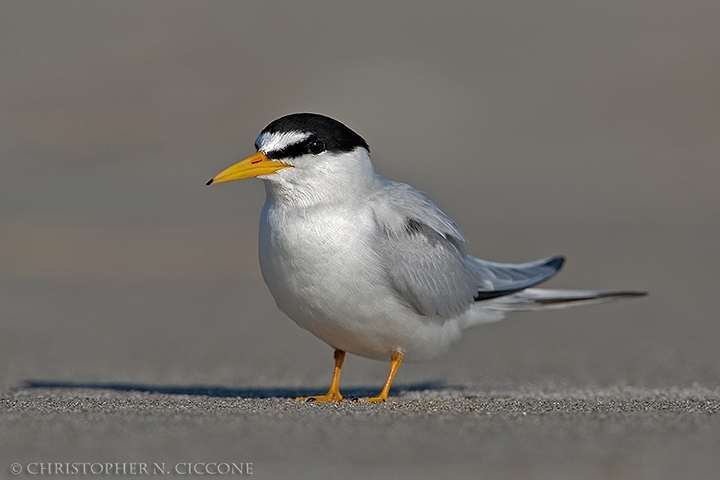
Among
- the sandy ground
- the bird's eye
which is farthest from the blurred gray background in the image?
the bird's eye

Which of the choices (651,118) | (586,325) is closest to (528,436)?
(586,325)

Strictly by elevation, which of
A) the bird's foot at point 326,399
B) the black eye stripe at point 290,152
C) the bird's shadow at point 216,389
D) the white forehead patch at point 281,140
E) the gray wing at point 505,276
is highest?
the white forehead patch at point 281,140

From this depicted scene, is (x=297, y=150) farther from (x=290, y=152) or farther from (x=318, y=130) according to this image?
(x=318, y=130)

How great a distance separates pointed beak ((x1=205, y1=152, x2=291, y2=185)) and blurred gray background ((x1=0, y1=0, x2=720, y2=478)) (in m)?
1.42

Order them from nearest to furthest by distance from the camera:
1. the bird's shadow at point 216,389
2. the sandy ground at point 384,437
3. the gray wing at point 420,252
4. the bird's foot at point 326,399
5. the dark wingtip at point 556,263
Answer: the sandy ground at point 384,437 → the gray wing at point 420,252 → the bird's foot at point 326,399 → the bird's shadow at point 216,389 → the dark wingtip at point 556,263

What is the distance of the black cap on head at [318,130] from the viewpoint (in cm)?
487

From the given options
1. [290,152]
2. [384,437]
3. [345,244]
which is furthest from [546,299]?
[384,437]

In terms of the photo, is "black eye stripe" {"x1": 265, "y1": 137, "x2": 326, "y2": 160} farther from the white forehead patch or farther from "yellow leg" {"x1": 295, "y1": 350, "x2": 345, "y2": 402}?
"yellow leg" {"x1": 295, "y1": 350, "x2": 345, "y2": 402}

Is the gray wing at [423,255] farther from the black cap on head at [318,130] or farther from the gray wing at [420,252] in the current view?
the black cap on head at [318,130]

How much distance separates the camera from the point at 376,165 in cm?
1522

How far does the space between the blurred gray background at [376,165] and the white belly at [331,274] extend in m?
1.15

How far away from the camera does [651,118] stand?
16.4 m

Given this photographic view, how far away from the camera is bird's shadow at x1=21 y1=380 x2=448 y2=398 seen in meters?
5.84

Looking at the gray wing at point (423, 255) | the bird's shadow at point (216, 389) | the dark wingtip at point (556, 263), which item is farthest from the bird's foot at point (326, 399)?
the dark wingtip at point (556, 263)
